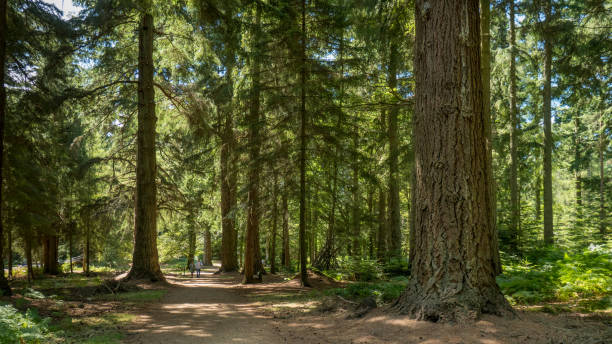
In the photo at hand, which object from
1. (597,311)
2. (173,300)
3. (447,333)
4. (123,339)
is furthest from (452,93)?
(173,300)

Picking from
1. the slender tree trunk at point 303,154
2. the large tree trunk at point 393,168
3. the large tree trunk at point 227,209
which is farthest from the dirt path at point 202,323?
the large tree trunk at point 227,209

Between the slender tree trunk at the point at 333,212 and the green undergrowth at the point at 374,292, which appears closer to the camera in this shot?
the green undergrowth at the point at 374,292

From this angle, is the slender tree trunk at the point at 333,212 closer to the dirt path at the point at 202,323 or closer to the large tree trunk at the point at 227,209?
the dirt path at the point at 202,323

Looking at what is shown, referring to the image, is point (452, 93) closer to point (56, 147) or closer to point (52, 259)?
point (56, 147)

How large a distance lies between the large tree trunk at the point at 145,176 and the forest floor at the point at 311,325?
9.81 feet

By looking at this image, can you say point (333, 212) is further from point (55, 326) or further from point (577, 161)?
point (577, 161)

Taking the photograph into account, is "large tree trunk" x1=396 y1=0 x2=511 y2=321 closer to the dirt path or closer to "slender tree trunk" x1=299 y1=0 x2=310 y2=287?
the dirt path

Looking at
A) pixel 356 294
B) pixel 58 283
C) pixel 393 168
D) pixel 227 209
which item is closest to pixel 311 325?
pixel 356 294

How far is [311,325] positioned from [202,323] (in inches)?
88.0

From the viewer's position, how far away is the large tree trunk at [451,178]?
14.9ft

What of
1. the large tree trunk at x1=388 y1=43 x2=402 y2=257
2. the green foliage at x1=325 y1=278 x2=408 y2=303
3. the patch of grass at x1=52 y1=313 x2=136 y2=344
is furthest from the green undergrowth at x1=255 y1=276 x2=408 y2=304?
the patch of grass at x1=52 y1=313 x2=136 y2=344

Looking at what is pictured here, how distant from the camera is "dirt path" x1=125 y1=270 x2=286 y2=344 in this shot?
5469 mm

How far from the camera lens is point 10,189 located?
11.4 m

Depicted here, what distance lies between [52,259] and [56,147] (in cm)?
1025
